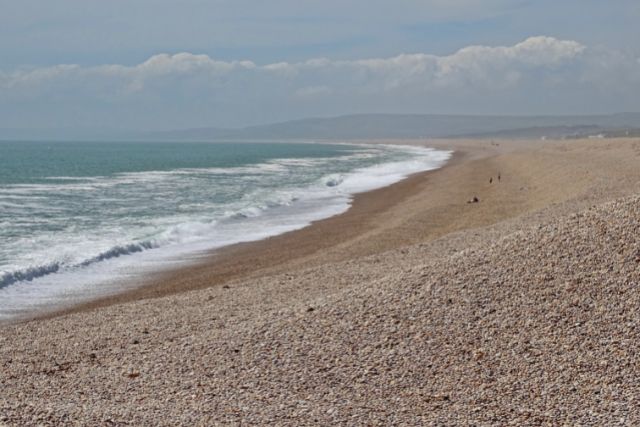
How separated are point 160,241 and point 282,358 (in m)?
15.0

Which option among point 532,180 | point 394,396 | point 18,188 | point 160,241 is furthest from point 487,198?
point 18,188

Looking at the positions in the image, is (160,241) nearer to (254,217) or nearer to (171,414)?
(254,217)

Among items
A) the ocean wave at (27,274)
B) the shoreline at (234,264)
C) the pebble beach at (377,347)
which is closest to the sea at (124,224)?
the ocean wave at (27,274)

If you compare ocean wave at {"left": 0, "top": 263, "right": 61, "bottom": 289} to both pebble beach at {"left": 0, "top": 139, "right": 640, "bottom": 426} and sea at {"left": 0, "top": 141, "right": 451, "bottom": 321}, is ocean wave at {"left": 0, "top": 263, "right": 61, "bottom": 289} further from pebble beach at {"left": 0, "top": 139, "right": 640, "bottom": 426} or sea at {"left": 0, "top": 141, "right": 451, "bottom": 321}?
pebble beach at {"left": 0, "top": 139, "right": 640, "bottom": 426}

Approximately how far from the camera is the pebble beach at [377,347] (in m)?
8.04

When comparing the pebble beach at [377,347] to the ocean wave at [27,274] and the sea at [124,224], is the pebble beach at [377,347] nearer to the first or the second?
the sea at [124,224]

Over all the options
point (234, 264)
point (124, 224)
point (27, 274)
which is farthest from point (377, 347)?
point (124, 224)

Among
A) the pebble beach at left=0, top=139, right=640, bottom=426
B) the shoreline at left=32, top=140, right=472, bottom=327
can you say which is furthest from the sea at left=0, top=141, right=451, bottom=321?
the pebble beach at left=0, top=139, right=640, bottom=426

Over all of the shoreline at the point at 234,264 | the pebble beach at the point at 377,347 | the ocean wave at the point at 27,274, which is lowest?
the shoreline at the point at 234,264

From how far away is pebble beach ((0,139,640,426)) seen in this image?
316 inches

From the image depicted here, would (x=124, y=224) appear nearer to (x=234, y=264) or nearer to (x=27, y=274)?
(x=27, y=274)

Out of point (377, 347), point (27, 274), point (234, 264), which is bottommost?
point (234, 264)

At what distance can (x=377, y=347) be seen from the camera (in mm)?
9594

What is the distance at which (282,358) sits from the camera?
377 inches
